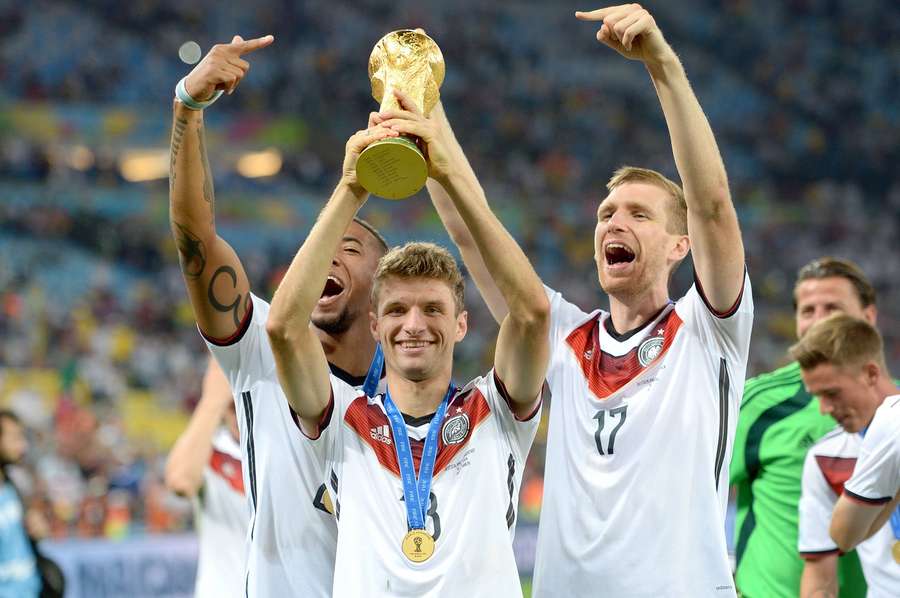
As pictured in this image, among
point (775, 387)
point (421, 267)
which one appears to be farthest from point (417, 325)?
point (775, 387)

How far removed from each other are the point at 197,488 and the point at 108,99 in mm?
15904

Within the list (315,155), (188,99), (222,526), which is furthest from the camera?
(315,155)

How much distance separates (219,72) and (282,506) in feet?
4.03

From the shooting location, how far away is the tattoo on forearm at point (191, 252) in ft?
10.8

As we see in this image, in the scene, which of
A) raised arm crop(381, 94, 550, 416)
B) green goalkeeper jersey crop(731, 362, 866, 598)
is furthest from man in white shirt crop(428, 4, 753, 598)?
green goalkeeper jersey crop(731, 362, 866, 598)

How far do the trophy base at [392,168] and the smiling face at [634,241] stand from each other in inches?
32.0

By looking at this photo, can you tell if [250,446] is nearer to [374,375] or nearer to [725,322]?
[374,375]

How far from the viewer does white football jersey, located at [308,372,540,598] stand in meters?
2.87

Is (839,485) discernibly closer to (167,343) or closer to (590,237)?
(167,343)

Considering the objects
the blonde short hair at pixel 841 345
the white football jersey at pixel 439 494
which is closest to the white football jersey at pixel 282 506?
the white football jersey at pixel 439 494

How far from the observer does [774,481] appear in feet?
15.7

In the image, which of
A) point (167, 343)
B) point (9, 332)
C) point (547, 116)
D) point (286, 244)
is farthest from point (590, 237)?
point (9, 332)

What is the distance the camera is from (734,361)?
10.6ft

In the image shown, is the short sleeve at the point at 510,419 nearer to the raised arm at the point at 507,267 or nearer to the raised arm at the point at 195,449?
the raised arm at the point at 507,267
